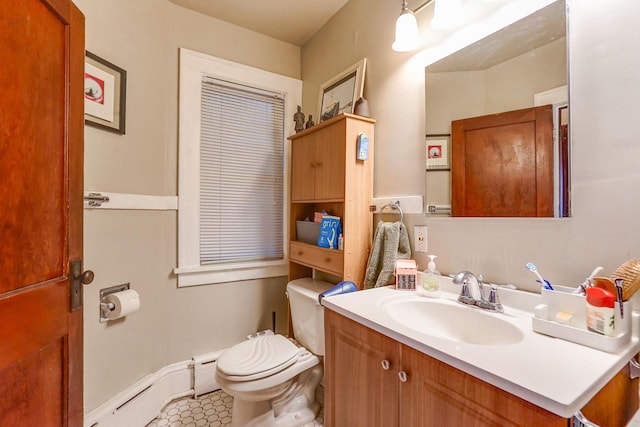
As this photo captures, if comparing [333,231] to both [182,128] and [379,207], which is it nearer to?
[379,207]

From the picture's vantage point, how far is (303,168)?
1854mm

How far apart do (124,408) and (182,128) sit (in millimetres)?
1575

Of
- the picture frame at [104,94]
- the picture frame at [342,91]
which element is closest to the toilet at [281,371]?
the picture frame at [342,91]

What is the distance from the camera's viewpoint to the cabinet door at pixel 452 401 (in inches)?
22.1

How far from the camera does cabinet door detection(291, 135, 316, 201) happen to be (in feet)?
5.78

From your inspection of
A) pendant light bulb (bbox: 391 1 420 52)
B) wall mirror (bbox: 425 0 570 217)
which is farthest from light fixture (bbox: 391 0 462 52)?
wall mirror (bbox: 425 0 570 217)

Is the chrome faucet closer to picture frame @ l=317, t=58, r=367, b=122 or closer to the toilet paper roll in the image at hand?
picture frame @ l=317, t=58, r=367, b=122

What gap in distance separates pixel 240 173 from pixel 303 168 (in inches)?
19.8

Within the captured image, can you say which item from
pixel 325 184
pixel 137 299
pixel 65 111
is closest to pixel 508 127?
pixel 325 184

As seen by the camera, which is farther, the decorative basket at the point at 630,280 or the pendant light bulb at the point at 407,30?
the pendant light bulb at the point at 407,30

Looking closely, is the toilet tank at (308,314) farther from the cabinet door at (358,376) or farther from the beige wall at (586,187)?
the beige wall at (586,187)

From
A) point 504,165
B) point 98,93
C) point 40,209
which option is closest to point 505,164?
point 504,165

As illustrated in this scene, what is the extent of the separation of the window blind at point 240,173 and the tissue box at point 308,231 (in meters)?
0.31

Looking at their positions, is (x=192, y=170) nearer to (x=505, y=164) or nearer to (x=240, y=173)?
(x=240, y=173)
